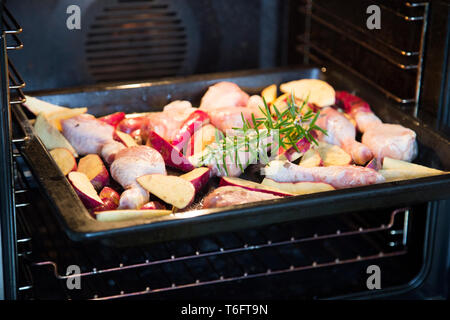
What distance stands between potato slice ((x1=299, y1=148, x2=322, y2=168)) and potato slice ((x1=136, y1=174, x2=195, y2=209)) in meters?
0.32

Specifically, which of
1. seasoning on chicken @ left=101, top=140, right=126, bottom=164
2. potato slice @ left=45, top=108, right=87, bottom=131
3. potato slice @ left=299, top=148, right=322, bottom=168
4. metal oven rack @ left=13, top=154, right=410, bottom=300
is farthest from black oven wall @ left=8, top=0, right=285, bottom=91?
potato slice @ left=299, top=148, right=322, bottom=168

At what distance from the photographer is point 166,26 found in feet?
7.53

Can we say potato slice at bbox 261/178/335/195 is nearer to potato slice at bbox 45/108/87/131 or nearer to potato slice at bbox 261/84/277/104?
potato slice at bbox 261/84/277/104

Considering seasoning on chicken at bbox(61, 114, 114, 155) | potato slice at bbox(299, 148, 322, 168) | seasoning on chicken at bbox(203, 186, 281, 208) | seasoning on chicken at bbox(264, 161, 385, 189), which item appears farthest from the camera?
seasoning on chicken at bbox(61, 114, 114, 155)

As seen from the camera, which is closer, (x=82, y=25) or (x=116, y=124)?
(x=116, y=124)

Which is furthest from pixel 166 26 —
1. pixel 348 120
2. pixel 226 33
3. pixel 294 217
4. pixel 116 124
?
pixel 294 217

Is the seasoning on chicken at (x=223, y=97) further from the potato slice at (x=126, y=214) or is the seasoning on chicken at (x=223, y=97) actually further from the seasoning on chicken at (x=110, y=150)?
the potato slice at (x=126, y=214)

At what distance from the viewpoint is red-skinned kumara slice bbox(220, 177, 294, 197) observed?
1.62 m

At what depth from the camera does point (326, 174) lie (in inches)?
67.0

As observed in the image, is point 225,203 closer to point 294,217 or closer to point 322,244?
point 294,217

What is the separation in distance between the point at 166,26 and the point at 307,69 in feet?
1.61

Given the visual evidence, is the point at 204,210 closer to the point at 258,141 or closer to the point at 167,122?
the point at 258,141

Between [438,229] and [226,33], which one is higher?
[226,33]

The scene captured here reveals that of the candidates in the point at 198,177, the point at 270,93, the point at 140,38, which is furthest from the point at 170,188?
the point at 140,38
